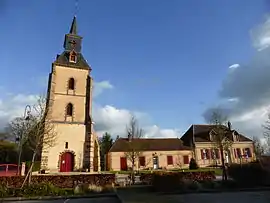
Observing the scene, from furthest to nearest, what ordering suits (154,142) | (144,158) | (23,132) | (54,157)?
(154,142) → (144,158) → (54,157) → (23,132)

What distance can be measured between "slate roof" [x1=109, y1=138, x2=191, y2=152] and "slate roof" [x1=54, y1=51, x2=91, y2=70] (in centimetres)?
1437

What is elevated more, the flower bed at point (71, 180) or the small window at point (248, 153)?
the small window at point (248, 153)

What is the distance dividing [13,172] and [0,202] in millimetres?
8422

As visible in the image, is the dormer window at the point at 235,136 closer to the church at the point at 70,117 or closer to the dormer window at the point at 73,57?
the church at the point at 70,117

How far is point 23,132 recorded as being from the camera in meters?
20.0

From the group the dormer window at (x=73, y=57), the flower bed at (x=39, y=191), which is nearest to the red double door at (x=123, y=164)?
the dormer window at (x=73, y=57)

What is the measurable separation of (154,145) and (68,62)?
2036cm

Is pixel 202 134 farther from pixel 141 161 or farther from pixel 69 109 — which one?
pixel 69 109

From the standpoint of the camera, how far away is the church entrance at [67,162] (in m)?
26.1

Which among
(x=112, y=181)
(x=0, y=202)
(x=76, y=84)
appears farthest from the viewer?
(x=76, y=84)

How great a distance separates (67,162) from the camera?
26.4 meters

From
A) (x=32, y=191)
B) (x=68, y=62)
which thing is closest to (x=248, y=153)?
(x=68, y=62)

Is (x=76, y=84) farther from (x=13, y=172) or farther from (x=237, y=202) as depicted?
(x=237, y=202)

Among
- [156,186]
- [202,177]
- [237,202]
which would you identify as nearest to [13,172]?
[156,186]
